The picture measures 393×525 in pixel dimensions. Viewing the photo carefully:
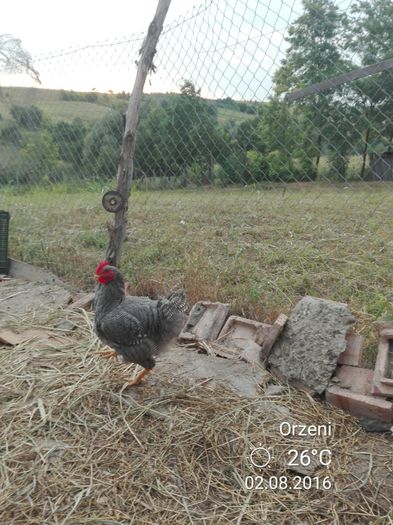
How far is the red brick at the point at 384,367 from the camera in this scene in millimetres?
2578

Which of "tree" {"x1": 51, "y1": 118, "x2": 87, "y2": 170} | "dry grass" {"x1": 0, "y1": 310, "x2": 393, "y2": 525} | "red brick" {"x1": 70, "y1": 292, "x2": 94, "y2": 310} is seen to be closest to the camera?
"dry grass" {"x1": 0, "y1": 310, "x2": 393, "y2": 525}

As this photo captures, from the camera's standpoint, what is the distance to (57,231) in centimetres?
585

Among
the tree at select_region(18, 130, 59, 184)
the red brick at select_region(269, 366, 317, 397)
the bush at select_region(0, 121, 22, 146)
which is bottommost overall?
the red brick at select_region(269, 366, 317, 397)

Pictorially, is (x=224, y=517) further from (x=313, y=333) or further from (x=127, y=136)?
(x=127, y=136)

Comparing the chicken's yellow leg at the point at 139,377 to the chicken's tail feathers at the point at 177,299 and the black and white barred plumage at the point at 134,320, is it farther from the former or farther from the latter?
the chicken's tail feathers at the point at 177,299

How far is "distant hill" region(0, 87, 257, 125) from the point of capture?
3537 mm

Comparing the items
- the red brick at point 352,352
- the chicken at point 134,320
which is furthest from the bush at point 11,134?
the red brick at point 352,352

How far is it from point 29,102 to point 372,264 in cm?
464

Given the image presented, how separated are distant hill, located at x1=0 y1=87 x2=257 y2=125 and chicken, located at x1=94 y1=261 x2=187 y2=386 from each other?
4.92 ft

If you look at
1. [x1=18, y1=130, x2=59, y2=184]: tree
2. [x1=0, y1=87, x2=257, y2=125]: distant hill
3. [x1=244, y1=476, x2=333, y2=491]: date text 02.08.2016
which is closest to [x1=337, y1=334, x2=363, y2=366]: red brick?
[x1=244, y1=476, x2=333, y2=491]: date text 02.08.2016

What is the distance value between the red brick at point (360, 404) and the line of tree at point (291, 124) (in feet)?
4.23

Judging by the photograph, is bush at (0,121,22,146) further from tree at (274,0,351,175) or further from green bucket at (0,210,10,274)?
tree at (274,0,351,175)

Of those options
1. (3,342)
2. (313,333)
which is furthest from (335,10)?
(3,342)

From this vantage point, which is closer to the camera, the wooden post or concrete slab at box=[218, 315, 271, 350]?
concrete slab at box=[218, 315, 271, 350]
